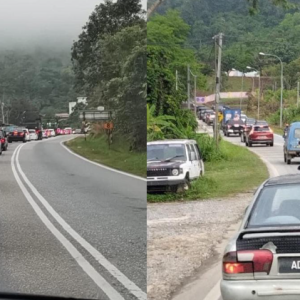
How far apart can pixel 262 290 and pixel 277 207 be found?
1.05 metres

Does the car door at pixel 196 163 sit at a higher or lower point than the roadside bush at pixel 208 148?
higher

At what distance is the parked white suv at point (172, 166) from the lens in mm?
14312

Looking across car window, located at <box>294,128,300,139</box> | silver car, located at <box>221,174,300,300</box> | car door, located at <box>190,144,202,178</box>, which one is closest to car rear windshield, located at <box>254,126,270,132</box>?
car window, located at <box>294,128,300,139</box>

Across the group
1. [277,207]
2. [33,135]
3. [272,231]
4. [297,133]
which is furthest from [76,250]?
[297,133]

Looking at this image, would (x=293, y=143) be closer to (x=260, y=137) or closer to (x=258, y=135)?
(x=260, y=137)

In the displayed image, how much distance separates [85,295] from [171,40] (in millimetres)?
23672

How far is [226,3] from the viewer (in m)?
37.2

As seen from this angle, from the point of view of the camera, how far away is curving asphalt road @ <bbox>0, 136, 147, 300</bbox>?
192cm

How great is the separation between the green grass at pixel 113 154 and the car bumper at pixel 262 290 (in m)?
1.79

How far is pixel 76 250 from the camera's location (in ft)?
6.57

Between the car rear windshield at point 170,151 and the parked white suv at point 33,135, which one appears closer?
the parked white suv at point 33,135

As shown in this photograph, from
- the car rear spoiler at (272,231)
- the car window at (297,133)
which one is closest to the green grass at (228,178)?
the car window at (297,133)

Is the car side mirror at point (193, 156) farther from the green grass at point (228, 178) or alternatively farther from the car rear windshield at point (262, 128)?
the car rear windshield at point (262, 128)

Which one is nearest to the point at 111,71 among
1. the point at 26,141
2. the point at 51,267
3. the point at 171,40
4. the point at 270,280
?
the point at 26,141
